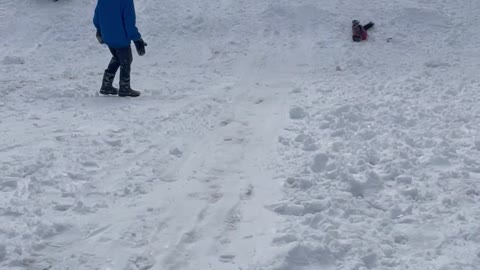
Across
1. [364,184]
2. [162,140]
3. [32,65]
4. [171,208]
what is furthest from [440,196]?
[32,65]

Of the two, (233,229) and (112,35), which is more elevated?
(112,35)

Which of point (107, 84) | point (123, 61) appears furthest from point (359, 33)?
point (107, 84)

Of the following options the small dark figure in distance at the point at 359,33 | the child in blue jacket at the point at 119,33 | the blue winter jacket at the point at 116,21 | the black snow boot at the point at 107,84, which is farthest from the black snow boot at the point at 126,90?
the small dark figure in distance at the point at 359,33

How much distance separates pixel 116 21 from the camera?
30.8 ft

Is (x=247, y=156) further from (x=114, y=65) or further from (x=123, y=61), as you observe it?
(x=114, y=65)

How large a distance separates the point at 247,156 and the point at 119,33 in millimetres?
3481

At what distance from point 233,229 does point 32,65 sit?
7836mm

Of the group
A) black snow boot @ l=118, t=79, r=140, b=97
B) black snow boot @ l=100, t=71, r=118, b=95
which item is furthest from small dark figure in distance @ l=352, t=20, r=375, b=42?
black snow boot @ l=100, t=71, r=118, b=95

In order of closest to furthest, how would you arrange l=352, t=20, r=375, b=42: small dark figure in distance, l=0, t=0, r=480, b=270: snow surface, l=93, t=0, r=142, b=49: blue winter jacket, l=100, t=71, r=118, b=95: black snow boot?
l=0, t=0, r=480, b=270: snow surface
l=93, t=0, r=142, b=49: blue winter jacket
l=100, t=71, r=118, b=95: black snow boot
l=352, t=20, r=375, b=42: small dark figure in distance

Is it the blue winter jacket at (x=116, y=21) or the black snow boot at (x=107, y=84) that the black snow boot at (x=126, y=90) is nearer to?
the black snow boot at (x=107, y=84)

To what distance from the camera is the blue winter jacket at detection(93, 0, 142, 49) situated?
30.7ft

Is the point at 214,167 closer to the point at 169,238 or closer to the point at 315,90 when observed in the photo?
the point at 169,238

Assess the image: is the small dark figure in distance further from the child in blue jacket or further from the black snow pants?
the black snow pants

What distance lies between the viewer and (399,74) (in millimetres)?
10734
